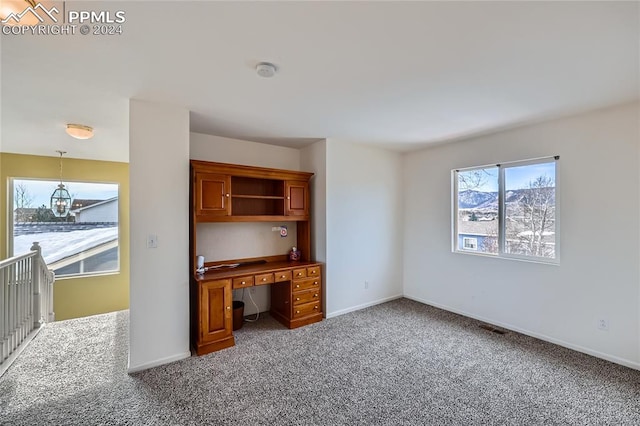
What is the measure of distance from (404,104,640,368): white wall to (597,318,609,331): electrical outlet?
3cm

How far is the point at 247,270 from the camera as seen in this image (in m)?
3.51

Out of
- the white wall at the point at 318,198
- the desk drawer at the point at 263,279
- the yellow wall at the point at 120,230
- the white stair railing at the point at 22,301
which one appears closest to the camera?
the white stair railing at the point at 22,301

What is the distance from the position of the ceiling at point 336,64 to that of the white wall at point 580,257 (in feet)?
1.09

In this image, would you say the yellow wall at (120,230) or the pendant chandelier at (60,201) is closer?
the yellow wall at (120,230)

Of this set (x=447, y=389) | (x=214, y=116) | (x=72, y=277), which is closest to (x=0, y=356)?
(x=72, y=277)

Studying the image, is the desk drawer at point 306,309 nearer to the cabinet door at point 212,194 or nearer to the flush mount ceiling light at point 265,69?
the cabinet door at point 212,194

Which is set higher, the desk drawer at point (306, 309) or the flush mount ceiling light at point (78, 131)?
the flush mount ceiling light at point (78, 131)

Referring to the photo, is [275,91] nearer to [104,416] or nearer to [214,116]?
[214,116]

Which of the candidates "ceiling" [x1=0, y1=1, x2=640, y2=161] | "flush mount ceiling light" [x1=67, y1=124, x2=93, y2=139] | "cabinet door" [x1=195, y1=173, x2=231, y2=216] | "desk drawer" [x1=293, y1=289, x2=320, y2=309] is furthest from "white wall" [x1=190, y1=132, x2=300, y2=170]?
"desk drawer" [x1=293, y1=289, x2=320, y2=309]

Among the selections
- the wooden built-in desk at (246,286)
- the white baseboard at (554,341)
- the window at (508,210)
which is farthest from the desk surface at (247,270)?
the window at (508,210)

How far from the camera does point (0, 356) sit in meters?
2.75

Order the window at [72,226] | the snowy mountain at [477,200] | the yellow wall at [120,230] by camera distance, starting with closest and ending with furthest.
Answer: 1. the snowy mountain at [477,200]
2. the yellow wall at [120,230]
3. the window at [72,226]

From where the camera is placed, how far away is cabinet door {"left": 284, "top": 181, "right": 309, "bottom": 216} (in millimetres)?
3910

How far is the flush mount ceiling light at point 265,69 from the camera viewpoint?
197 cm
